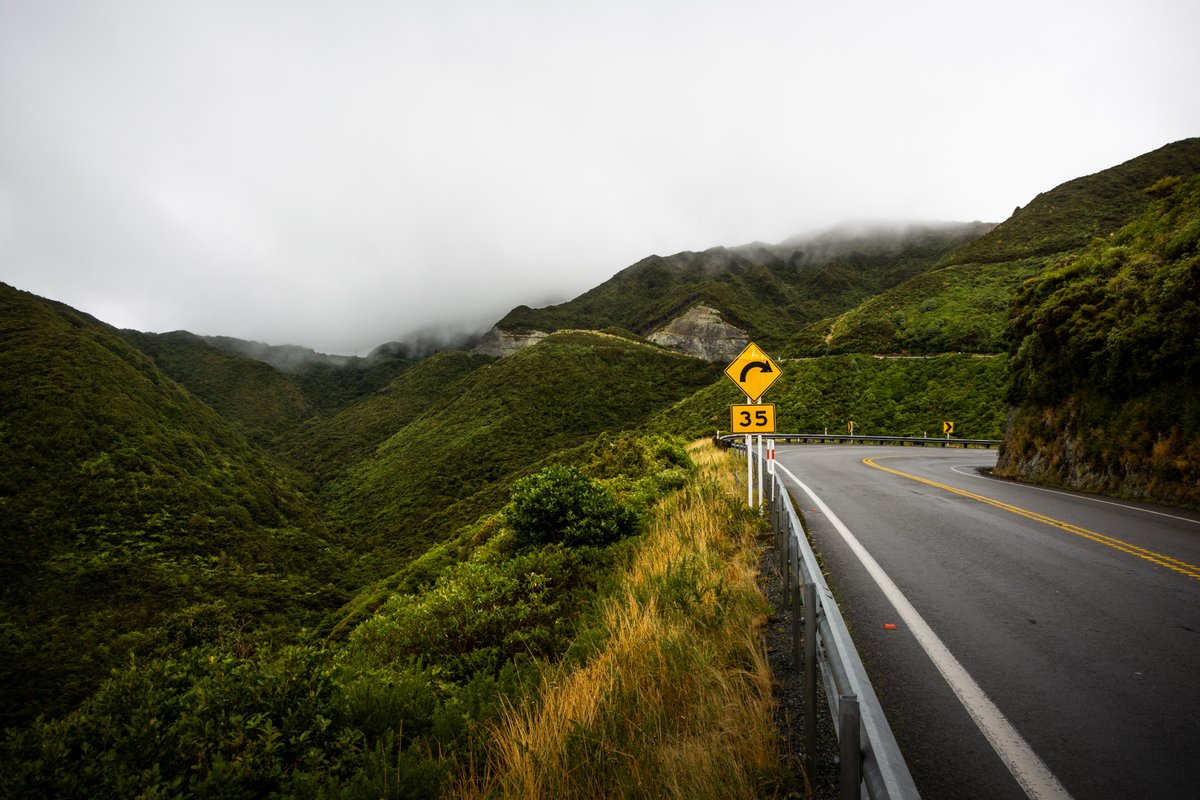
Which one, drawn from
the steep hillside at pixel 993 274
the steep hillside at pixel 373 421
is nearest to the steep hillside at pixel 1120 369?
the steep hillside at pixel 993 274

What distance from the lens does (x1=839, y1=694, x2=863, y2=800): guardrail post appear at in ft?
5.71

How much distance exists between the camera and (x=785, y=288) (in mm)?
155250

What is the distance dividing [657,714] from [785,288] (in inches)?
6557

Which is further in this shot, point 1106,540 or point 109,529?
point 109,529

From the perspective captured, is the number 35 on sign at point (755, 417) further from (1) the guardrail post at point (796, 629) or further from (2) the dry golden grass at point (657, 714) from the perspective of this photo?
(1) the guardrail post at point (796, 629)

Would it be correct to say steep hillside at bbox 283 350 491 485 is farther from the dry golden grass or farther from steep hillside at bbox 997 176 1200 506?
the dry golden grass

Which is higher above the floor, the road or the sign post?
the sign post

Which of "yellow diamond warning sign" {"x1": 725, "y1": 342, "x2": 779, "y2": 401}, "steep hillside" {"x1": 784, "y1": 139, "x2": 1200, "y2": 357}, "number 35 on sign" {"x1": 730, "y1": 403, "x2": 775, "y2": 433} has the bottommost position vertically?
"number 35 on sign" {"x1": 730, "y1": 403, "x2": 775, "y2": 433}

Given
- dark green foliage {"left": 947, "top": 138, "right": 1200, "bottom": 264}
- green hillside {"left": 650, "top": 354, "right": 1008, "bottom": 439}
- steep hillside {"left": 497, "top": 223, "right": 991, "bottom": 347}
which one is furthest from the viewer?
steep hillside {"left": 497, "top": 223, "right": 991, "bottom": 347}

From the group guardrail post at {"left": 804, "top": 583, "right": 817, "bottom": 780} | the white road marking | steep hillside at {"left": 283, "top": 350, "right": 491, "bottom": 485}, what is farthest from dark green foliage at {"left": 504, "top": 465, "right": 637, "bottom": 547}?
steep hillside at {"left": 283, "top": 350, "right": 491, "bottom": 485}

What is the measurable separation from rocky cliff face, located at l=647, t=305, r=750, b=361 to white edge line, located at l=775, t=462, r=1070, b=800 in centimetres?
11433

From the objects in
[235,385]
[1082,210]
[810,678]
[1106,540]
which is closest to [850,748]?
[810,678]

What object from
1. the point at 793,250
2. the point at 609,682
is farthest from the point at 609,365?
the point at 793,250

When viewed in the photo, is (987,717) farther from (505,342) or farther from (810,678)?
(505,342)
